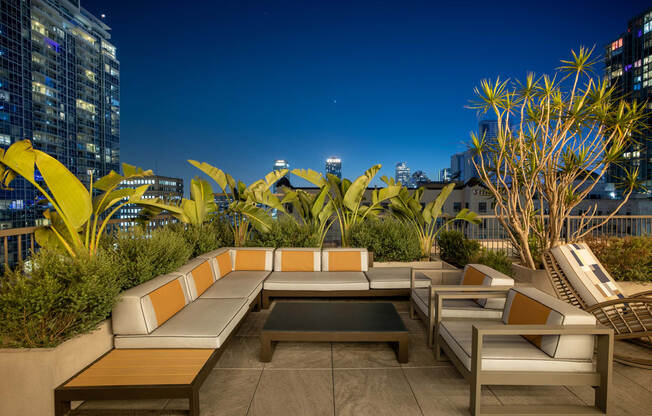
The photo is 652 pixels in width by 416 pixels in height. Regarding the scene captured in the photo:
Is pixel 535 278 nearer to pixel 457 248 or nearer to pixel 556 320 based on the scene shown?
pixel 457 248

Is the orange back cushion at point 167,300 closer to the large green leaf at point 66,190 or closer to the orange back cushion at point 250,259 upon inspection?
the large green leaf at point 66,190

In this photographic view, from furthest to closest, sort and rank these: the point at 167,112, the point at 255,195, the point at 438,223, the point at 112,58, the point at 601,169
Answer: the point at 112,58 < the point at 167,112 < the point at 438,223 < the point at 255,195 < the point at 601,169

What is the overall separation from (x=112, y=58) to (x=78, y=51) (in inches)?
548

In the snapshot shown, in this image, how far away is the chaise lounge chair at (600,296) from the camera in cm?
239

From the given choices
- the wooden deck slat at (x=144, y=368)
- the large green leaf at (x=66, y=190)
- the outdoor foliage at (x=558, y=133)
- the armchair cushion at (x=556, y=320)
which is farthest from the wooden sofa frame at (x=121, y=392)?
the outdoor foliage at (x=558, y=133)

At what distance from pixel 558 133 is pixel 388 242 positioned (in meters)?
3.10

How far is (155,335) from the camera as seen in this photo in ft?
7.02

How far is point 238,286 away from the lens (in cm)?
342

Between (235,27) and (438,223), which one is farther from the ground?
(235,27)

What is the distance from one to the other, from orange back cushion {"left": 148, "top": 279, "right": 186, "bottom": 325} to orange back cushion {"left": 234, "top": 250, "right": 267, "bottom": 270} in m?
1.55

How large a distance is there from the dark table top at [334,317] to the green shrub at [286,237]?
2.01m

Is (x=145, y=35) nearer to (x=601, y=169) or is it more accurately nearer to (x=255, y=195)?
(x=255, y=195)

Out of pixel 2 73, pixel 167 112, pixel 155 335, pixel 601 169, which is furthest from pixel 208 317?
pixel 2 73

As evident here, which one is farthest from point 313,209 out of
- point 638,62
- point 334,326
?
point 638,62
